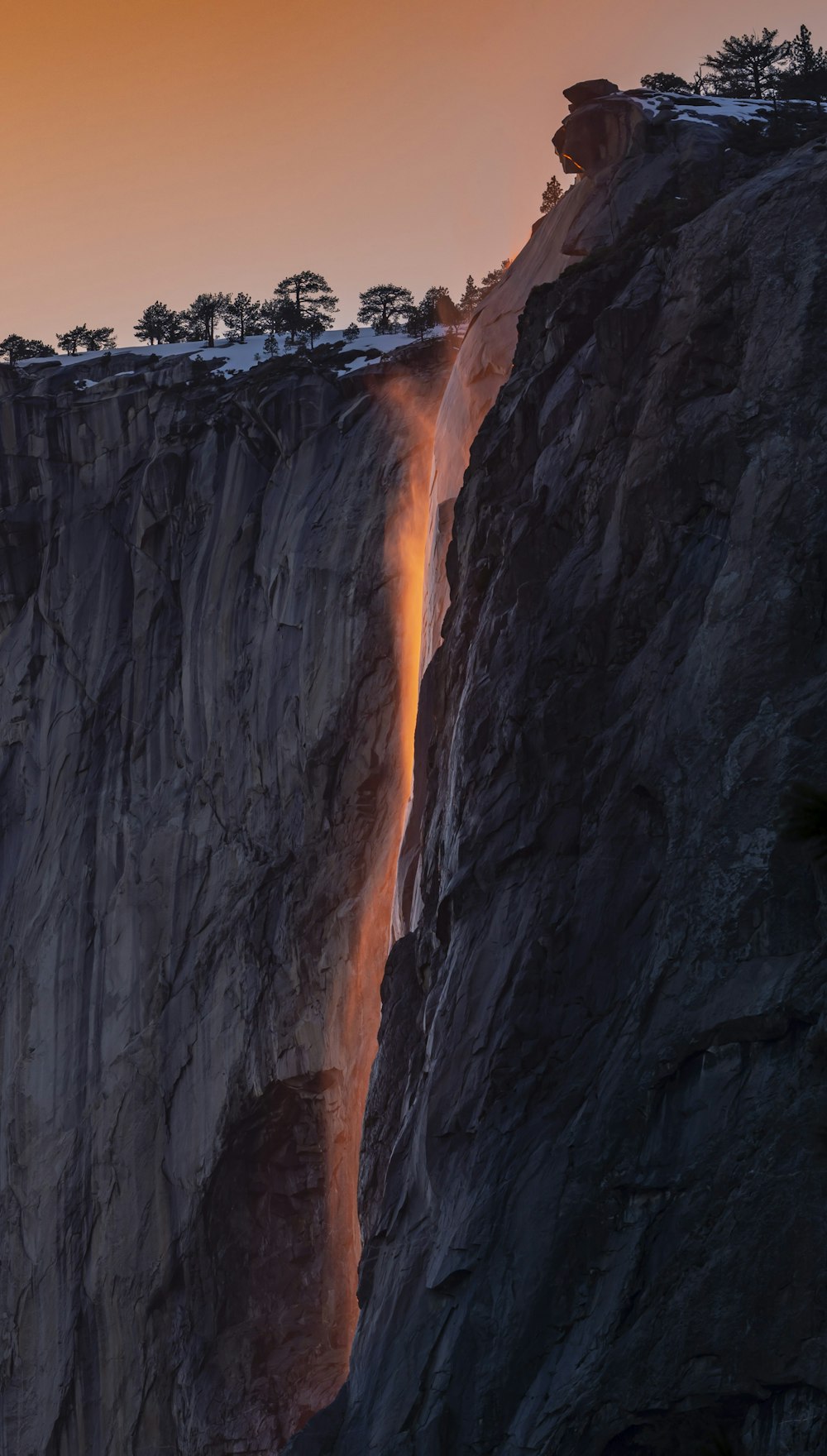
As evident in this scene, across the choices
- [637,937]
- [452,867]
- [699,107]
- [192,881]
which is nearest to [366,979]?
[192,881]

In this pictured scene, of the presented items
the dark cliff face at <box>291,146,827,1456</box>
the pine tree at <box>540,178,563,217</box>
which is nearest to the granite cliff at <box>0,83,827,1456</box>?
the dark cliff face at <box>291,146,827,1456</box>

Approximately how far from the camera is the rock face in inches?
1785

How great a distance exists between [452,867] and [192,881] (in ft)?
70.9

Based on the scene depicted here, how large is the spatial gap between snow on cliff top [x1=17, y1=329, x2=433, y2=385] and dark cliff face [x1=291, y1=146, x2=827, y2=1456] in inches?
1029

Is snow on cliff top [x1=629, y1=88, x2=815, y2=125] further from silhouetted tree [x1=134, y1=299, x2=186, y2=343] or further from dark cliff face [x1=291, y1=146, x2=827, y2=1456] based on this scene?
silhouetted tree [x1=134, y1=299, x2=186, y2=343]

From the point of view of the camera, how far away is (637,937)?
26750 mm

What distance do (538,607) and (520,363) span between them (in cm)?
739

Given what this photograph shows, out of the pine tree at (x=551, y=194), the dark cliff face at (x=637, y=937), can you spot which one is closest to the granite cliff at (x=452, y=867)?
the dark cliff face at (x=637, y=937)

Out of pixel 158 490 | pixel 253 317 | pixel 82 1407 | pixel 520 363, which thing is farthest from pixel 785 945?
pixel 253 317

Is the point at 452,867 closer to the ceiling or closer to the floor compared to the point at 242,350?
closer to the floor

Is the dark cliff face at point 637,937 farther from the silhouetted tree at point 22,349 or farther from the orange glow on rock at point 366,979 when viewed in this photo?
the silhouetted tree at point 22,349

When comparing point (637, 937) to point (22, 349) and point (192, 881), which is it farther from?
point (22, 349)

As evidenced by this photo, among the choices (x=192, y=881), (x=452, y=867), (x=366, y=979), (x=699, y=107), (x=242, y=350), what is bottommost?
(x=452, y=867)

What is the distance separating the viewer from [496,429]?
34.8m
